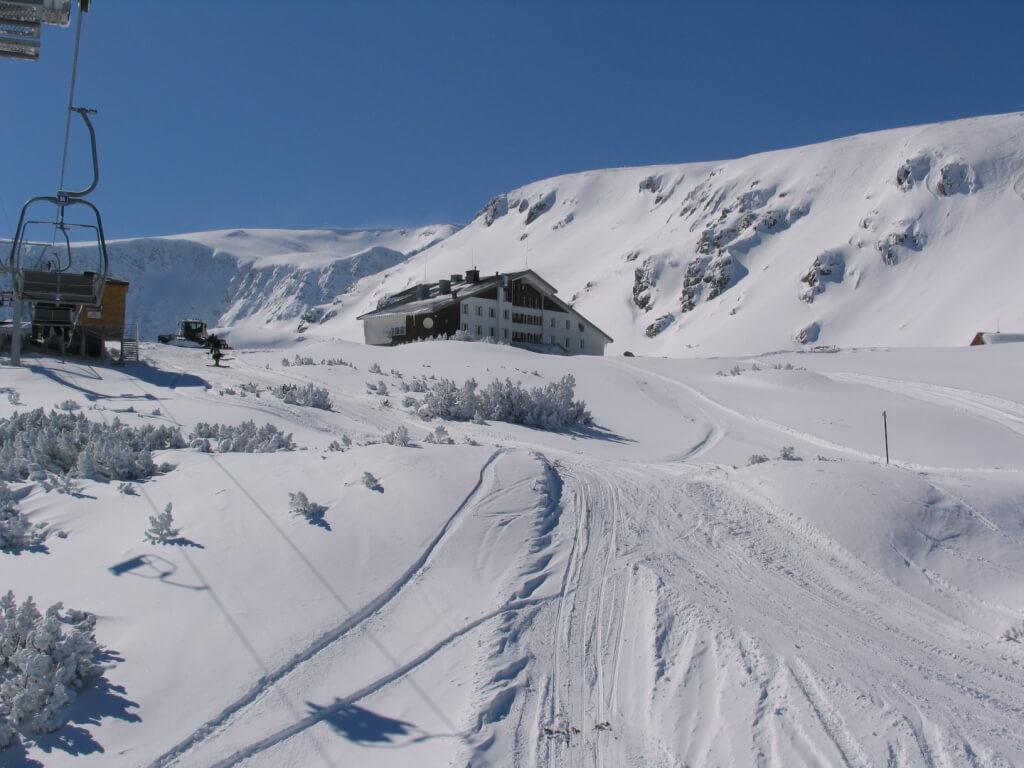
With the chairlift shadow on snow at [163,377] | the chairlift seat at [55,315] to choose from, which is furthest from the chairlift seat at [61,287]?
the chairlift shadow on snow at [163,377]

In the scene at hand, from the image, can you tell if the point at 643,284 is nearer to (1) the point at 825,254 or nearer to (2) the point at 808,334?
(1) the point at 825,254

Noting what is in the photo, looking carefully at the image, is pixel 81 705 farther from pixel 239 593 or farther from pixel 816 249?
pixel 816 249

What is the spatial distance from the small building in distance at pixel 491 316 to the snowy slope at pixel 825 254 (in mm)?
24283

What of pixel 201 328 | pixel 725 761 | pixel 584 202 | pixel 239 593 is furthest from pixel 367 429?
pixel 584 202

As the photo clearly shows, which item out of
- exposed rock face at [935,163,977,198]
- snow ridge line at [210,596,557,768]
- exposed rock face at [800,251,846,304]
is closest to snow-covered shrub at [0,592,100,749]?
snow ridge line at [210,596,557,768]

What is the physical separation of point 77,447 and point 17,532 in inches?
182

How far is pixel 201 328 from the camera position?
57938 mm

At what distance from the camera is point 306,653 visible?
22.3 feet

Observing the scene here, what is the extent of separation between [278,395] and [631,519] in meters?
15.4

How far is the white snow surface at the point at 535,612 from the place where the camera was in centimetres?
586

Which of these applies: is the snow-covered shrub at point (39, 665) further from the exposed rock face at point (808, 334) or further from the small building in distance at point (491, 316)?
the exposed rock face at point (808, 334)

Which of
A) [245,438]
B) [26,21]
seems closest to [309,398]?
[245,438]

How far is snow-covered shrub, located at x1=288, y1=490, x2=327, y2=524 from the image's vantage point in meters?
9.49

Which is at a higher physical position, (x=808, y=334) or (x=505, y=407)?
(x=808, y=334)
